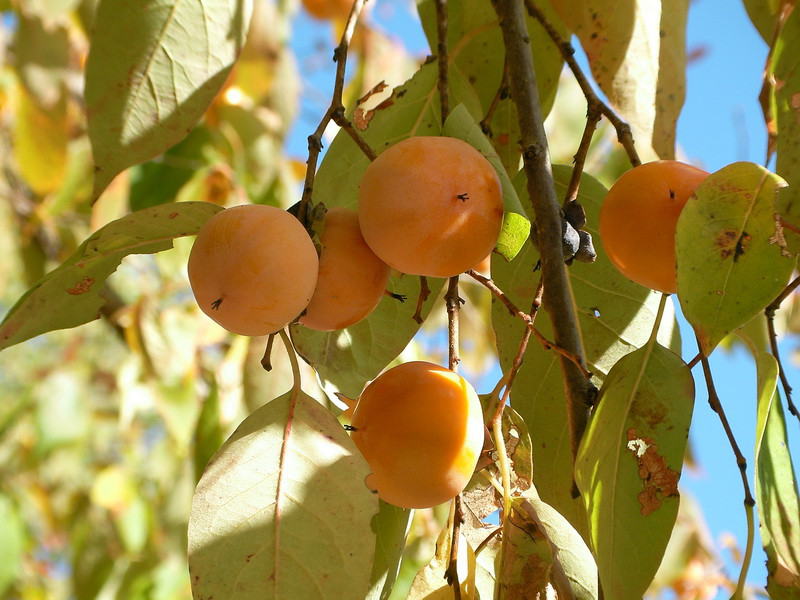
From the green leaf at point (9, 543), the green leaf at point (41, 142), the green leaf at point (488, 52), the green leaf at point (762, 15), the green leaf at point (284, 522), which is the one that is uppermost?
the green leaf at point (41, 142)

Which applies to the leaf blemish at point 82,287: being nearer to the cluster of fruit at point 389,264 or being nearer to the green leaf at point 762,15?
the cluster of fruit at point 389,264

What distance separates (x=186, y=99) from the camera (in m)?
0.86

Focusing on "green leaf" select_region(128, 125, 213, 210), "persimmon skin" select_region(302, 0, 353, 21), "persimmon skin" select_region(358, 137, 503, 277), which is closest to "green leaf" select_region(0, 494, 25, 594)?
"green leaf" select_region(128, 125, 213, 210)

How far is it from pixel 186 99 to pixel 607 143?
1.61 meters

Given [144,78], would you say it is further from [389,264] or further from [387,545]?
[387,545]

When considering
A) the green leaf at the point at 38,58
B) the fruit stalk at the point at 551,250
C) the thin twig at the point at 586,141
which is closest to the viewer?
the fruit stalk at the point at 551,250

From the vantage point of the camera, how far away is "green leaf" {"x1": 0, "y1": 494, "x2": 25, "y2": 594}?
2312 mm

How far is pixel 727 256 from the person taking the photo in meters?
0.62

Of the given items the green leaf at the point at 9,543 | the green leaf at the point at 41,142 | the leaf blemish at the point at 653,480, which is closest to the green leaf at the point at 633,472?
the leaf blemish at the point at 653,480

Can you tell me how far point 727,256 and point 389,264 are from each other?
0.27m

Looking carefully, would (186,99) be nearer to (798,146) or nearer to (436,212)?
(436,212)

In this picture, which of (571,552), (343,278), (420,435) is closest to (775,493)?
(571,552)

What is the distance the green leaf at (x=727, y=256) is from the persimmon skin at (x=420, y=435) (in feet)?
0.73

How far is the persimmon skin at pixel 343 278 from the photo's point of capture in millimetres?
699
